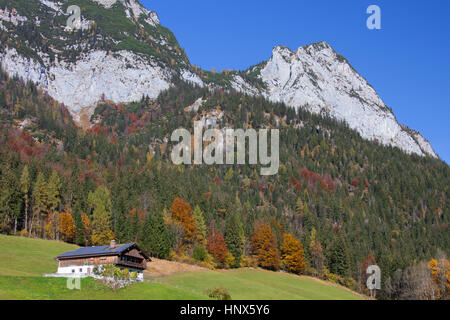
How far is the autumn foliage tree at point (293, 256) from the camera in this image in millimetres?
117900

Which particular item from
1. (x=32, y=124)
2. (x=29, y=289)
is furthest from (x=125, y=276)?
(x=32, y=124)

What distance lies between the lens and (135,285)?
60.8 m

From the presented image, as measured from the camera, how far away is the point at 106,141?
195 m

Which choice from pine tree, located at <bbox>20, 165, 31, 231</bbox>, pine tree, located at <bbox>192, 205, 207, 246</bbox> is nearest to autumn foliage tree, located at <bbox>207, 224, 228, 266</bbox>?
pine tree, located at <bbox>192, 205, 207, 246</bbox>

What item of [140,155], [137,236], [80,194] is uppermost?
[140,155]

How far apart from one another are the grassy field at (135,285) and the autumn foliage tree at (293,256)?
19.9 ft

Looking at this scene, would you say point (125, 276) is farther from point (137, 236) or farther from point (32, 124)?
point (32, 124)

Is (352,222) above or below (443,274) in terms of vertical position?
above

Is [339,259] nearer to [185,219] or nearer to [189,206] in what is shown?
[189,206]

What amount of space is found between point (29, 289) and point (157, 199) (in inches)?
3121

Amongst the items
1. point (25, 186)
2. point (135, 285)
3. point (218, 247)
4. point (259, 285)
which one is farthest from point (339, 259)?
point (25, 186)

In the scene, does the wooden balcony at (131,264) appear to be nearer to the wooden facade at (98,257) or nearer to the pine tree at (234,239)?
the wooden facade at (98,257)

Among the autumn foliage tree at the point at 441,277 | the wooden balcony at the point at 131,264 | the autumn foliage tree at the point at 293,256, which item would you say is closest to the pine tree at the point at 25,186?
the wooden balcony at the point at 131,264

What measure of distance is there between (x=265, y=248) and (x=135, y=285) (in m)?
61.1
